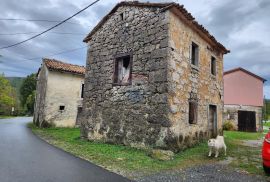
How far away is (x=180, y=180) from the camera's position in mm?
4727

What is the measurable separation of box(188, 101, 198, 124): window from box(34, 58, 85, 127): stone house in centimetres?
1217

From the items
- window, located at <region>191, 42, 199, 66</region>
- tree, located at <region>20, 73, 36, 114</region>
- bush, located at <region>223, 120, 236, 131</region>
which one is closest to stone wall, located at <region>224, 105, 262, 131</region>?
bush, located at <region>223, 120, 236, 131</region>

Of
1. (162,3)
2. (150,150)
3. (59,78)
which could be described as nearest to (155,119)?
(150,150)

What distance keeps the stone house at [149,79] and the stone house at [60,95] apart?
317 inches

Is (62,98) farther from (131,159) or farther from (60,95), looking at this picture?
(131,159)

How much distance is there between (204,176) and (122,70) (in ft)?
18.9

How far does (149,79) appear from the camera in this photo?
809 cm

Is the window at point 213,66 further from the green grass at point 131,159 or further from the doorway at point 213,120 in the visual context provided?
the green grass at point 131,159

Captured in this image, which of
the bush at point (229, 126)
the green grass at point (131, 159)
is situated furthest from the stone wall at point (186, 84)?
the bush at point (229, 126)

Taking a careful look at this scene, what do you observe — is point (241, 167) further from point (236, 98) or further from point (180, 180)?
point (236, 98)

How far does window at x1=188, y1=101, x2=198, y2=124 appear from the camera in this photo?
9.31 metres

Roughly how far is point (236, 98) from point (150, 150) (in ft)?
59.1

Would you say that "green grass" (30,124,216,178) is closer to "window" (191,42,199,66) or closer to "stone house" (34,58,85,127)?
"window" (191,42,199,66)

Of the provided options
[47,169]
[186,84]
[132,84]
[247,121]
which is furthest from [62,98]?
[247,121]
